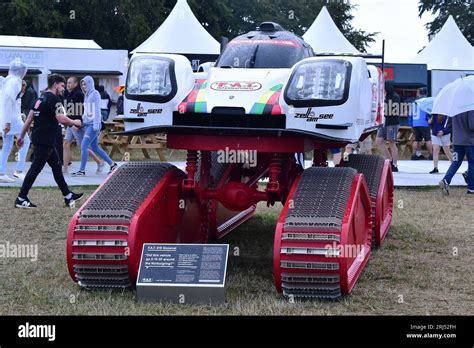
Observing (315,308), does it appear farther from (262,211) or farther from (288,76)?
(262,211)

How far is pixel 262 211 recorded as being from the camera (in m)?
11.6

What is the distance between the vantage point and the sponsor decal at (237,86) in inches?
278

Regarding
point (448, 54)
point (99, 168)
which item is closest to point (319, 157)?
point (99, 168)

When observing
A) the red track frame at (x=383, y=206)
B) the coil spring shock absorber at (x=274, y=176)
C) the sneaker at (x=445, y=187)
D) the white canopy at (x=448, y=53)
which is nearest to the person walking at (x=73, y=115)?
the sneaker at (x=445, y=187)

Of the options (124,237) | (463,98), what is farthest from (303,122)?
(463,98)

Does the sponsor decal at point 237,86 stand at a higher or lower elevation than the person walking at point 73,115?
higher

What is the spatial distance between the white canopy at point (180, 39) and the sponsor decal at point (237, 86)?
1850 centimetres

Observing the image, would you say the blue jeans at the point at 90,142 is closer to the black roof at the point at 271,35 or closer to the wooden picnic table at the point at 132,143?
the wooden picnic table at the point at 132,143

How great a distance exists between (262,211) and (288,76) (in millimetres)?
4546

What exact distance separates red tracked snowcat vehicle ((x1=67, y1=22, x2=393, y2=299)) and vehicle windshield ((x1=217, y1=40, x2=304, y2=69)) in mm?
10

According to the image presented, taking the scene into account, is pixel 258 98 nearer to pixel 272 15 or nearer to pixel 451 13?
pixel 272 15

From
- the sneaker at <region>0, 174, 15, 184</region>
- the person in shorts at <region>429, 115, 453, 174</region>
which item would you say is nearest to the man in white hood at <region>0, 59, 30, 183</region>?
the sneaker at <region>0, 174, 15, 184</region>

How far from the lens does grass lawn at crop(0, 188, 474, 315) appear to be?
19.7 ft

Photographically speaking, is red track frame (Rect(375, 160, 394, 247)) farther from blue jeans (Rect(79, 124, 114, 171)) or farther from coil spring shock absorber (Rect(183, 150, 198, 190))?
blue jeans (Rect(79, 124, 114, 171))
